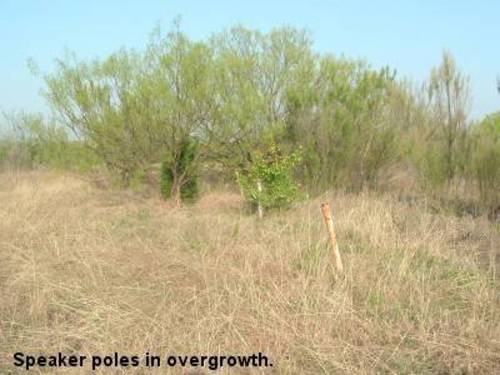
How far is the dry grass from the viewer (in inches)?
127

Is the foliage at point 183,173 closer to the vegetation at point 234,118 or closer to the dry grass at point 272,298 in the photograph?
the vegetation at point 234,118

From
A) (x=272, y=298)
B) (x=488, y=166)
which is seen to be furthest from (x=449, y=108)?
(x=272, y=298)

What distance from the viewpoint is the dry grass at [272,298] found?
3.22 metres

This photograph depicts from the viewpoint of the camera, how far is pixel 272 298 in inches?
147

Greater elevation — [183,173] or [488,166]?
[488,166]

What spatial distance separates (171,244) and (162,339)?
2.77 meters

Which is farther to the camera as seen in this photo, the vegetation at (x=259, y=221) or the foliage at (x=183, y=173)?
the foliage at (x=183, y=173)

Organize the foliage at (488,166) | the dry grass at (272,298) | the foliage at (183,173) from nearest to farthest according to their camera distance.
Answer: the dry grass at (272,298) → the foliage at (488,166) → the foliage at (183,173)

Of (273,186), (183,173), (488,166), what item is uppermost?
(488,166)

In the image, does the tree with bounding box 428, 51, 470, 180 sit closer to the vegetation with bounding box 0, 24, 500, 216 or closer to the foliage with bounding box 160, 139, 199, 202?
the vegetation with bounding box 0, 24, 500, 216

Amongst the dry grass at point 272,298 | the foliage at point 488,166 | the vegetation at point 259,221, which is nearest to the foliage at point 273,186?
the vegetation at point 259,221

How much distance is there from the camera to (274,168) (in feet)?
29.7

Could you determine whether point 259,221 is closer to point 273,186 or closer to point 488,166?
point 273,186

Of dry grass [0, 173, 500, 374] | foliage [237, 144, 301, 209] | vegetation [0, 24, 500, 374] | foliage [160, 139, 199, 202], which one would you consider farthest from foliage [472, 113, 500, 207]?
foliage [160, 139, 199, 202]
